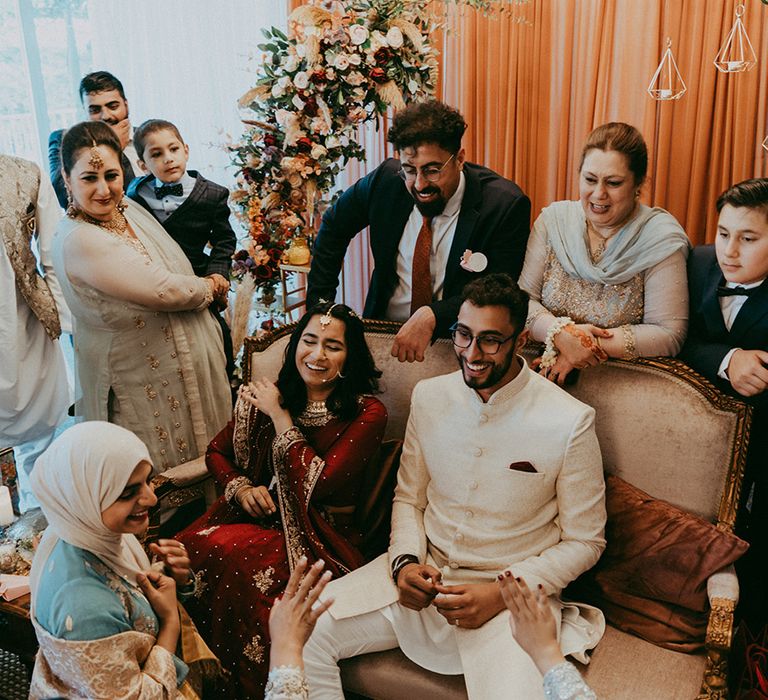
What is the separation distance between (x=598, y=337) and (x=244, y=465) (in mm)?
1238

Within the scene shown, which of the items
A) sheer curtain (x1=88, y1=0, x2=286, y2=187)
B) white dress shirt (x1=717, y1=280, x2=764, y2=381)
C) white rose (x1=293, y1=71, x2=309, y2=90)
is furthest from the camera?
sheer curtain (x1=88, y1=0, x2=286, y2=187)

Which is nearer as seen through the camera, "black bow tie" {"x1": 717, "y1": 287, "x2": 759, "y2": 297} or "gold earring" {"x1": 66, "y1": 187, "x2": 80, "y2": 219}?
"black bow tie" {"x1": 717, "y1": 287, "x2": 759, "y2": 297}

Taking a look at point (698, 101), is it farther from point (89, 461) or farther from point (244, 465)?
point (89, 461)

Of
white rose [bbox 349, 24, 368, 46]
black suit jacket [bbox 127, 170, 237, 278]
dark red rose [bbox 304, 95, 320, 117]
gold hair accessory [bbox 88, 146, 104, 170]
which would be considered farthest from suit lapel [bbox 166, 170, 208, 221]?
white rose [bbox 349, 24, 368, 46]

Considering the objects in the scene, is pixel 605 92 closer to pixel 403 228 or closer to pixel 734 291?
pixel 403 228

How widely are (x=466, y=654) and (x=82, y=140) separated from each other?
2.08 meters

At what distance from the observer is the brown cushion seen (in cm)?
210

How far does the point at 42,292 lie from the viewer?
3525 millimetres

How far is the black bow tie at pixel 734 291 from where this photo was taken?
2.21 metres

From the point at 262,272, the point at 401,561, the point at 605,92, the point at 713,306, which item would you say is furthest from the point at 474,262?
the point at 605,92

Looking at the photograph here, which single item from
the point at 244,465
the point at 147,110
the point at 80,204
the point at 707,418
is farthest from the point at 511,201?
the point at 147,110

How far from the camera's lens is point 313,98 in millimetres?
3412

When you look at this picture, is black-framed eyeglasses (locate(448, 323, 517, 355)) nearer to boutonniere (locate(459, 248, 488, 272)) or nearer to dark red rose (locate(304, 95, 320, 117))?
boutonniere (locate(459, 248, 488, 272))

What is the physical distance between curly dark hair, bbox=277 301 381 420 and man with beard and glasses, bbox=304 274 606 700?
345 mm
